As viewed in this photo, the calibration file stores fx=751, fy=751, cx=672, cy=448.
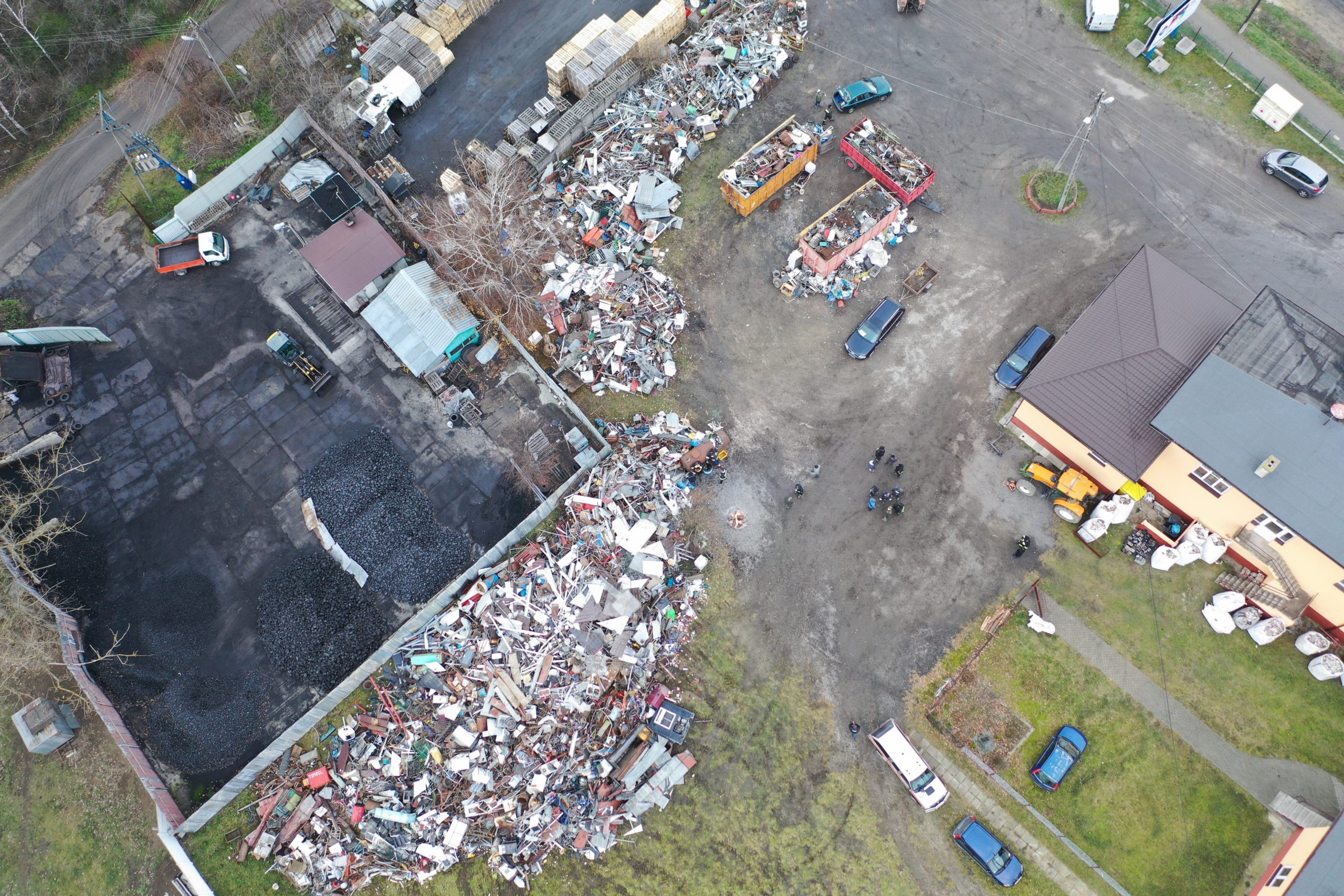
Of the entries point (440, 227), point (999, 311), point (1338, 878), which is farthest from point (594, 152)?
point (1338, 878)

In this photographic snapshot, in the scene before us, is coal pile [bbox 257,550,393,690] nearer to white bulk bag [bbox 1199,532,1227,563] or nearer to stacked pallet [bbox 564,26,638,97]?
stacked pallet [bbox 564,26,638,97]

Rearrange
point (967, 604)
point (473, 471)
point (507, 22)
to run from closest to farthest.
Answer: point (967, 604), point (473, 471), point (507, 22)

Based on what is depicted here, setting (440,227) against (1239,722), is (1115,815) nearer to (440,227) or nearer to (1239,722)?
(1239,722)

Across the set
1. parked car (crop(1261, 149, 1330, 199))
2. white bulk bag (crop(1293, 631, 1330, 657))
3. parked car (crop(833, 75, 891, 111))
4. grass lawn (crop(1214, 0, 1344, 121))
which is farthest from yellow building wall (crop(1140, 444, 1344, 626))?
grass lawn (crop(1214, 0, 1344, 121))

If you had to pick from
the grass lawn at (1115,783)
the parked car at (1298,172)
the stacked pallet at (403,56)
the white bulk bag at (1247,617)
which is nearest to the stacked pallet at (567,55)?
the stacked pallet at (403,56)

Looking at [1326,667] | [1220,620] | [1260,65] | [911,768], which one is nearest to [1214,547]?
[1220,620]

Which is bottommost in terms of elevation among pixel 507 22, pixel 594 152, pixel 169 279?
pixel 169 279
